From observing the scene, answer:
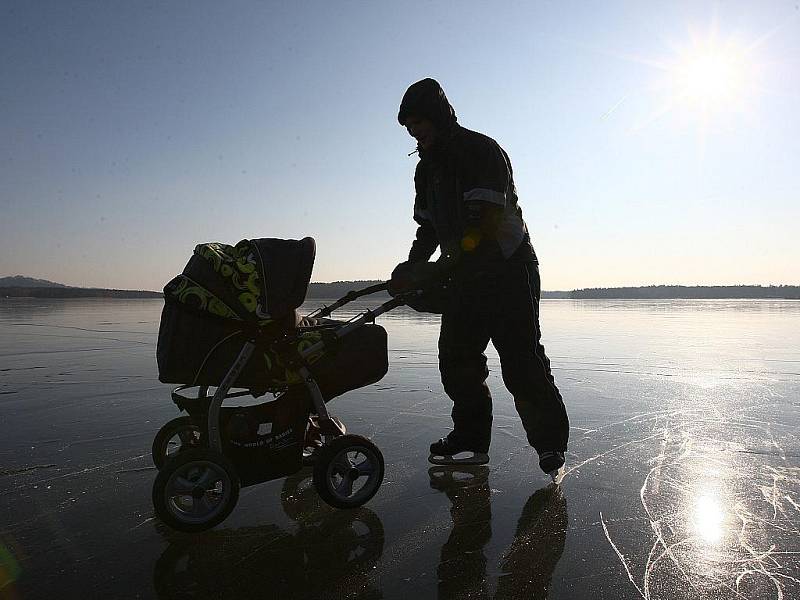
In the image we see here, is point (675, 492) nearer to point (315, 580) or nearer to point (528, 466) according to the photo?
point (528, 466)

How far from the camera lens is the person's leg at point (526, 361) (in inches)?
125

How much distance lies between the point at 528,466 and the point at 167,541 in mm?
2037

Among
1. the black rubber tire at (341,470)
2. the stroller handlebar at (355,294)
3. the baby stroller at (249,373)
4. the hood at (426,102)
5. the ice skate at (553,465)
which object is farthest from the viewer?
the hood at (426,102)

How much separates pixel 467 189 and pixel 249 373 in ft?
5.30

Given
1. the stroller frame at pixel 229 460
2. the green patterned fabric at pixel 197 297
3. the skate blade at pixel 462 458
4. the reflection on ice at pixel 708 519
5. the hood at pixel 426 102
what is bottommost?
the skate blade at pixel 462 458

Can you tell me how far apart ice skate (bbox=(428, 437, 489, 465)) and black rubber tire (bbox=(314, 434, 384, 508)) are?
70 cm

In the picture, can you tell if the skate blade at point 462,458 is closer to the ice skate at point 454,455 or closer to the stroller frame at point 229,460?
the ice skate at point 454,455

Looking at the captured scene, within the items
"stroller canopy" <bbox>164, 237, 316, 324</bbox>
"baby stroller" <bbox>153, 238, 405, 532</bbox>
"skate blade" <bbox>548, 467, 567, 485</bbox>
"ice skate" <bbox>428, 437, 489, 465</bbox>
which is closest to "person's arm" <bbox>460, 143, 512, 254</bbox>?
"baby stroller" <bbox>153, 238, 405, 532</bbox>

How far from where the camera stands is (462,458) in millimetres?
3402

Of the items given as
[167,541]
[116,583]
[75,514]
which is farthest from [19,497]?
[116,583]

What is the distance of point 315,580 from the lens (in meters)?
1.94

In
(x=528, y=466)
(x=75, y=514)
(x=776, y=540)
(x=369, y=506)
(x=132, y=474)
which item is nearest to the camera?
(x=776, y=540)

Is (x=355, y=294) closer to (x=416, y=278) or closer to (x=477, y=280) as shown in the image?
(x=416, y=278)

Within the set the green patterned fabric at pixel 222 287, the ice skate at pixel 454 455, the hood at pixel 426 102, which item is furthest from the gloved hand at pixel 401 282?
the ice skate at pixel 454 455
